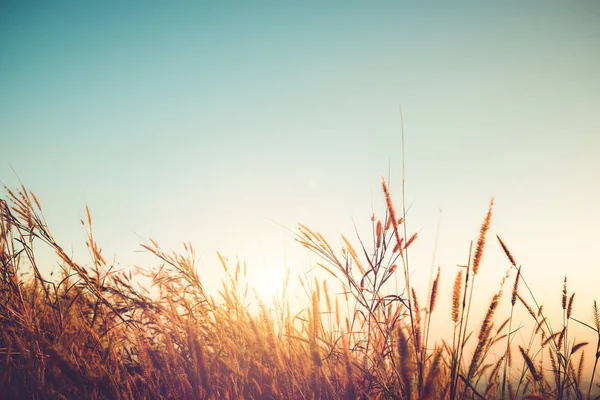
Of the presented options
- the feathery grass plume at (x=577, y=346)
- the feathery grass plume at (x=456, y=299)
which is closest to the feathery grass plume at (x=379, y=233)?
the feathery grass plume at (x=456, y=299)

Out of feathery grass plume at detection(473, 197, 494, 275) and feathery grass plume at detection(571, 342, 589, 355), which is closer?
feathery grass plume at detection(473, 197, 494, 275)

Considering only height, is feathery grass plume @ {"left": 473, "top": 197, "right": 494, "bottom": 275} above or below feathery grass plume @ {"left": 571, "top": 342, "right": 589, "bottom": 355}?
above

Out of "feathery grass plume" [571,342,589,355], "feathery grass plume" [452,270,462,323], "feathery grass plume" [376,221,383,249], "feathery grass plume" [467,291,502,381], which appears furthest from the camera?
"feathery grass plume" [571,342,589,355]

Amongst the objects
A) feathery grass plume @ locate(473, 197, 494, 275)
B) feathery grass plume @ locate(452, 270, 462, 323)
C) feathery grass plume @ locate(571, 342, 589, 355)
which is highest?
feathery grass plume @ locate(473, 197, 494, 275)

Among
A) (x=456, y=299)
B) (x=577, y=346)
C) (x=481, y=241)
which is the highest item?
(x=481, y=241)

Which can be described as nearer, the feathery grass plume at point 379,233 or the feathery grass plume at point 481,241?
the feathery grass plume at point 481,241

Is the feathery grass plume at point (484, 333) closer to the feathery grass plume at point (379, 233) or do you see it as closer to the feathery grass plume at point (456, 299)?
the feathery grass plume at point (456, 299)

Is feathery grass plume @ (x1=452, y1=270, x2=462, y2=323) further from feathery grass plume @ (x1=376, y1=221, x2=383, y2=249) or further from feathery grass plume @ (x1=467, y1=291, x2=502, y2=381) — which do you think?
feathery grass plume @ (x1=376, y1=221, x2=383, y2=249)

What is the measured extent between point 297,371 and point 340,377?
21cm

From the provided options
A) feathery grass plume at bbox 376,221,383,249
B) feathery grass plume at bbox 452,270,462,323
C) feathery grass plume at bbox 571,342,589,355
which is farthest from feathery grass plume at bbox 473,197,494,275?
feathery grass plume at bbox 571,342,589,355

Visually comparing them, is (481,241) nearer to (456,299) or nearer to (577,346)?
(456,299)

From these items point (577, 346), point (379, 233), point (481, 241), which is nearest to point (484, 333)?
point (481, 241)

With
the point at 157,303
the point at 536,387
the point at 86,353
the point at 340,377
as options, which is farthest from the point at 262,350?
the point at 536,387

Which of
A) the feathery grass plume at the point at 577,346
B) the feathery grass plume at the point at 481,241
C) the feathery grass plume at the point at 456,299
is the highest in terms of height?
the feathery grass plume at the point at 481,241
